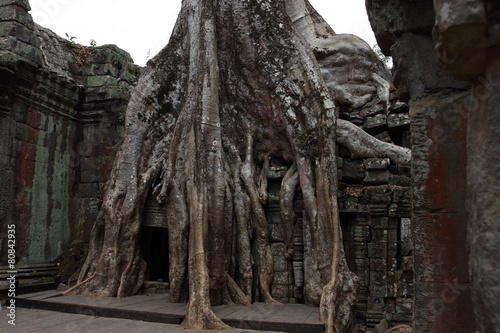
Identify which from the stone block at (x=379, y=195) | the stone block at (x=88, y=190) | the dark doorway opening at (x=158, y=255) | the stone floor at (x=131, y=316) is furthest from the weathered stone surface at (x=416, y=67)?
the stone block at (x=88, y=190)

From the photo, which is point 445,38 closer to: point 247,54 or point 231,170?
point 231,170

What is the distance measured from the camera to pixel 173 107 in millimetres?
6398

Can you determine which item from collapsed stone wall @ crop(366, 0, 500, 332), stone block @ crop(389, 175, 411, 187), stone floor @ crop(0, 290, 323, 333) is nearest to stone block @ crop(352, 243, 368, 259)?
stone block @ crop(389, 175, 411, 187)

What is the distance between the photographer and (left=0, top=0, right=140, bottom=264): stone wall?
6.27 metres

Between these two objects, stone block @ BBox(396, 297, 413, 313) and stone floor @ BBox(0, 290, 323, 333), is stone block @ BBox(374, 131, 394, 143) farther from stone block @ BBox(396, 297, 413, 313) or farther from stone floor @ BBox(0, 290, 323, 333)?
stone floor @ BBox(0, 290, 323, 333)

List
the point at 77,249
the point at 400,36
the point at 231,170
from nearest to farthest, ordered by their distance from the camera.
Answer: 1. the point at 400,36
2. the point at 231,170
3. the point at 77,249

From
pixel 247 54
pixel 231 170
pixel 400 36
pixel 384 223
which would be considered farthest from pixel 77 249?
pixel 400 36

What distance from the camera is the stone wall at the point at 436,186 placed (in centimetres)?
161

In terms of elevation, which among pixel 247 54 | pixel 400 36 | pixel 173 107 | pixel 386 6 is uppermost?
pixel 247 54

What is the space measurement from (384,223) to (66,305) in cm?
343

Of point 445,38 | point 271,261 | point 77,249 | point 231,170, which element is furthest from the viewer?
point 77,249

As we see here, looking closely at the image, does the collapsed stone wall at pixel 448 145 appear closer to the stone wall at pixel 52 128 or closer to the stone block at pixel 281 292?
the stone block at pixel 281 292

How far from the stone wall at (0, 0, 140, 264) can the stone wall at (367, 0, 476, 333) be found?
5503 millimetres

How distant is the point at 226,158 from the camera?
5.70m
